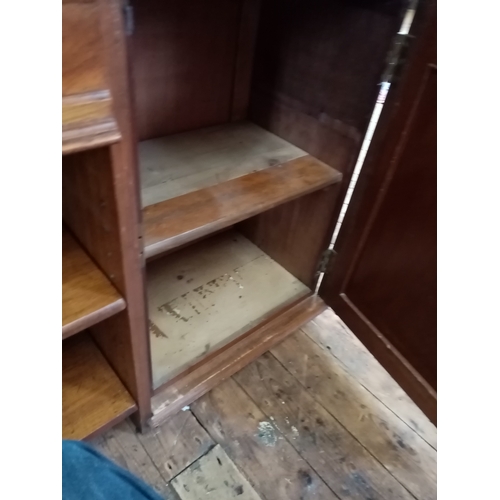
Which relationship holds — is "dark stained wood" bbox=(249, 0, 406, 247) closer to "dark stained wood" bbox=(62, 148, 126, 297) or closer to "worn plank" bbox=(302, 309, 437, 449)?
"worn plank" bbox=(302, 309, 437, 449)

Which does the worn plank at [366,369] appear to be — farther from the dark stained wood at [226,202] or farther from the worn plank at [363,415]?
the dark stained wood at [226,202]

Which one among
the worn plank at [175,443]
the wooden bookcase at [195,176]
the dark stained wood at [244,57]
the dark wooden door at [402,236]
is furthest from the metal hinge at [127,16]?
the worn plank at [175,443]

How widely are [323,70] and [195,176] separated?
37 cm

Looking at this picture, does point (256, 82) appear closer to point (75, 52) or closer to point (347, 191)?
point (347, 191)

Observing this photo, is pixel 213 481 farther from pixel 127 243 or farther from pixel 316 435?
pixel 127 243

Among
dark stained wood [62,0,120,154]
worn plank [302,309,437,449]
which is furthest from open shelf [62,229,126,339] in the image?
worn plank [302,309,437,449]

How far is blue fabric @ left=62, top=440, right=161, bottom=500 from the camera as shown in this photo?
1.90ft

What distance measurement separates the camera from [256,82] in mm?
1073

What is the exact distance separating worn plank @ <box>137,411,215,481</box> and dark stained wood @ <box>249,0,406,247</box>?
639mm

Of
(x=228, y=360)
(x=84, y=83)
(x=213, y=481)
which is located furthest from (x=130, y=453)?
(x=84, y=83)

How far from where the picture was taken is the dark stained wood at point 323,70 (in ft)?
2.62

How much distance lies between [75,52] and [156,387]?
0.78m

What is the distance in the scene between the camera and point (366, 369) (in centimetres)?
120
